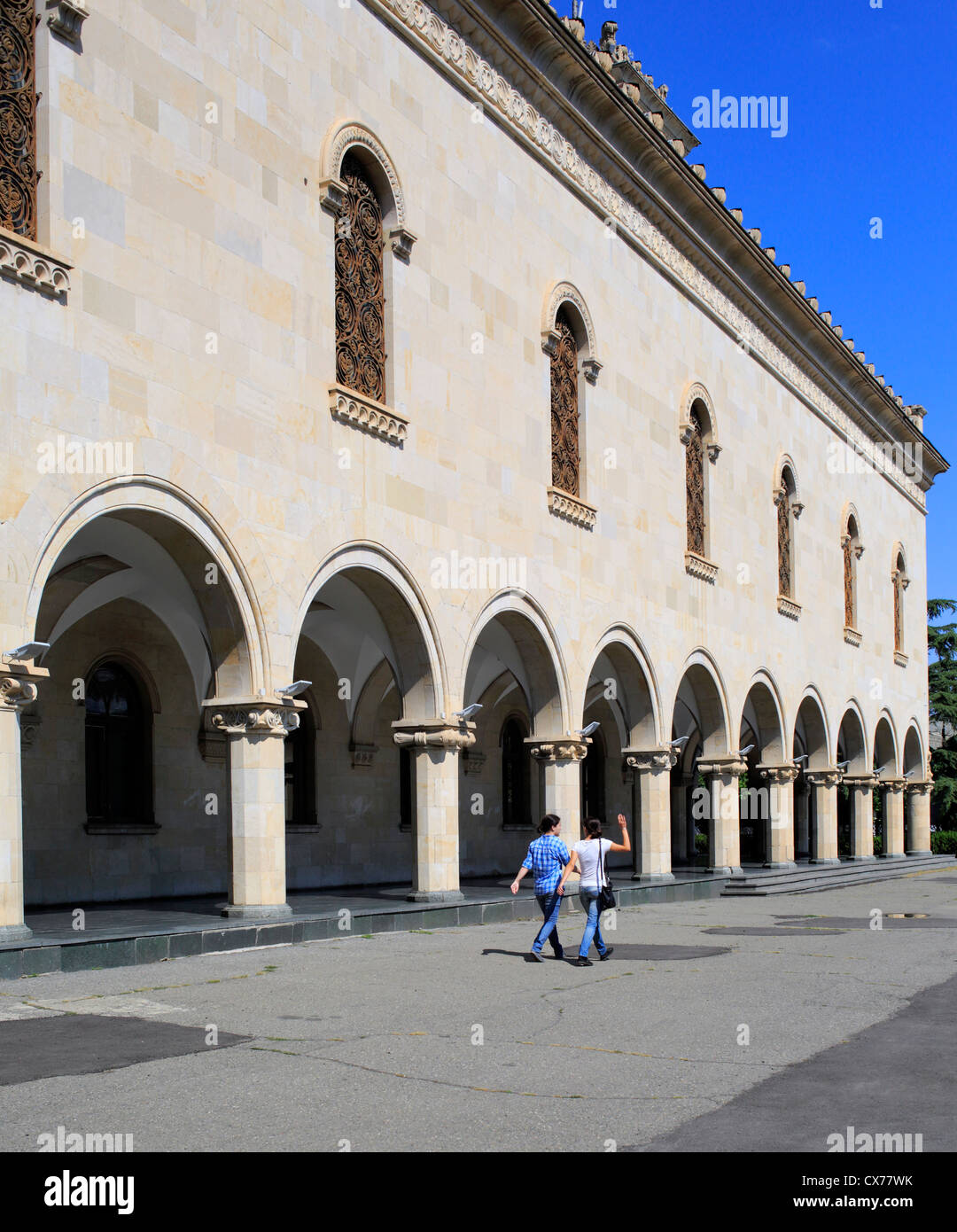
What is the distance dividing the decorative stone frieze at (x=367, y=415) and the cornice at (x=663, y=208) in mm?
5100

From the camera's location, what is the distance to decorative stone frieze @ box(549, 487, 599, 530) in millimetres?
21266

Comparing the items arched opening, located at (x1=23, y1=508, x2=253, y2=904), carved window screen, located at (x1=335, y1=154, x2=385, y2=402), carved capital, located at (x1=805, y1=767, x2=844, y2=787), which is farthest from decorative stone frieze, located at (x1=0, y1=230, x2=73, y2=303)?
carved capital, located at (x1=805, y1=767, x2=844, y2=787)

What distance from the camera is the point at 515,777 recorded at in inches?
1186

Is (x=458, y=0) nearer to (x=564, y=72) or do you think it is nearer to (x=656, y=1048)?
(x=564, y=72)

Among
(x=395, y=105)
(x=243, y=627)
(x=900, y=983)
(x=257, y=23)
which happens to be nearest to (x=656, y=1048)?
(x=900, y=983)

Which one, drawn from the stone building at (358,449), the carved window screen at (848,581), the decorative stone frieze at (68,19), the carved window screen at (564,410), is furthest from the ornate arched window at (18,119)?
the carved window screen at (848,581)

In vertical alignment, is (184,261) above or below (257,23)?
below

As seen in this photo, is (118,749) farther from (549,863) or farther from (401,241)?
(549,863)

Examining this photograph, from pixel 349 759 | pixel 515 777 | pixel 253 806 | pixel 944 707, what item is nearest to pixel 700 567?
pixel 515 777

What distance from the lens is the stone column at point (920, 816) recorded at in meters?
45.7

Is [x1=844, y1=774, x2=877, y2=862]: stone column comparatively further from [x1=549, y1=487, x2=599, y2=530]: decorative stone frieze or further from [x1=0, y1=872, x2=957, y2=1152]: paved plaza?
[x1=0, y1=872, x2=957, y2=1152]: paved plaza

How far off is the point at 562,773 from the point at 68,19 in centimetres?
1269

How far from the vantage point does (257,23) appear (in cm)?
1545

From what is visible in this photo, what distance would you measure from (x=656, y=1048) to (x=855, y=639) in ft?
103
